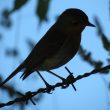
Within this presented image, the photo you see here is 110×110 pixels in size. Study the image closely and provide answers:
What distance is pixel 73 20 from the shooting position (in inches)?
124

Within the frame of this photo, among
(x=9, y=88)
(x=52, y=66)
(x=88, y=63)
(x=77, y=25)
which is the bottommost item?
(x=88, y=63)

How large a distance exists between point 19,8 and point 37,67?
1.26 metres

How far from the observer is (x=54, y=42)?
118 inches

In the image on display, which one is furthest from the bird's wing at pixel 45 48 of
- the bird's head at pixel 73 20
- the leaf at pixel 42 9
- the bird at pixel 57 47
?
the leaf at pixel 42 9

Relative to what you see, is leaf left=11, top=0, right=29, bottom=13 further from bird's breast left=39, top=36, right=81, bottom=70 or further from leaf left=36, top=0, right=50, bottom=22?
bird's breast left=39, top=36, right=81, bottom=70

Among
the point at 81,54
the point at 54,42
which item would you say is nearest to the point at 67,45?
the point at 54,42

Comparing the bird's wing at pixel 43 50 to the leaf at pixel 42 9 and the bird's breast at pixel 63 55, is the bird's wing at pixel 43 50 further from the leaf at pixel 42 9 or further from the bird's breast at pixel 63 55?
the leaf at pixel 42 9

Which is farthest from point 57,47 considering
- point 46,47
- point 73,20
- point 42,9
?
point 42,9

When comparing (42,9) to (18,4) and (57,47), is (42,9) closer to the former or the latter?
(18,4)

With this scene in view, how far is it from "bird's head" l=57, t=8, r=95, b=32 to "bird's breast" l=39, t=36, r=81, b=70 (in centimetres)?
13

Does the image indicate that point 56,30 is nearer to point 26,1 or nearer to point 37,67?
point 37,67

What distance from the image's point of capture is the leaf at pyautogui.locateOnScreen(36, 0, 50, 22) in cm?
174

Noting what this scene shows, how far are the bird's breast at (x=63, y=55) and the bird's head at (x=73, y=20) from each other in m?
0.13

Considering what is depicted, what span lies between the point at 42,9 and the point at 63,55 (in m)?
1.15
